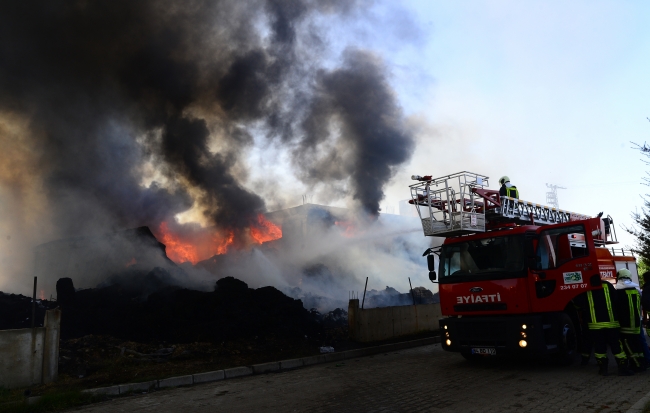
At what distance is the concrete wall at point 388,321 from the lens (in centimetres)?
1231

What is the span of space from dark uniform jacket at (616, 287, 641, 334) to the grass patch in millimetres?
8539

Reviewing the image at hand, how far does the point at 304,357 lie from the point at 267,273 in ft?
48.2

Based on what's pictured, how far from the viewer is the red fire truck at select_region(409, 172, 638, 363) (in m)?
A: 7.32

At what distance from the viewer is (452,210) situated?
8.88 m

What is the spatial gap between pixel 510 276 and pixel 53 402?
753 cm

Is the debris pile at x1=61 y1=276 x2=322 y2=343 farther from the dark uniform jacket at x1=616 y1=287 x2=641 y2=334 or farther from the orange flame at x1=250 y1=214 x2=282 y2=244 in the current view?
the orange flame at x1=250 y1=214 x2=282 y2=244

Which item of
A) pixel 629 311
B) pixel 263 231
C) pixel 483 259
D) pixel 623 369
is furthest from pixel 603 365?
pixel 263 231

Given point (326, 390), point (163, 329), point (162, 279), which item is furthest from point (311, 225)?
point (326, 390)

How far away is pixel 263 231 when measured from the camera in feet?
91.9

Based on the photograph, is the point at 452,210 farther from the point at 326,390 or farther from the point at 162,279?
the point at 162,279

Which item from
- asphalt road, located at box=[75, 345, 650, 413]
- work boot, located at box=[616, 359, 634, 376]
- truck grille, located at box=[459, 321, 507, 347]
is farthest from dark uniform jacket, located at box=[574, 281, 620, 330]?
truck grille, located at box=[459, 321, 507, 347]

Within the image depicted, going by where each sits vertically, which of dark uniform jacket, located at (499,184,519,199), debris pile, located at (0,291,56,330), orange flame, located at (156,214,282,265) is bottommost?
debris pile, located at (0,291,56,330)

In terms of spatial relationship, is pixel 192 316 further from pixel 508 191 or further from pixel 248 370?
pixel 508 191

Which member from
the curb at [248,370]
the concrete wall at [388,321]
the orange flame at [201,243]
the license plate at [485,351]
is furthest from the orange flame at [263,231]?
the license plate at [485,351]
